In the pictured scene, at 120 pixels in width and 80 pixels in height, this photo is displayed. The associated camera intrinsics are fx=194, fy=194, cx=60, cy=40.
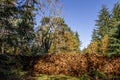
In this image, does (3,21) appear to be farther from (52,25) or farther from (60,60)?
(52,25)

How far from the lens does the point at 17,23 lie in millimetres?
23297

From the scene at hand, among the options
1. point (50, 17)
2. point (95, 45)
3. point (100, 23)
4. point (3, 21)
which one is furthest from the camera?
point (100, 23)

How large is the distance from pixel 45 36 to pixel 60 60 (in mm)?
15707

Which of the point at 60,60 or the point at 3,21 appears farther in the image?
the point at 60,60

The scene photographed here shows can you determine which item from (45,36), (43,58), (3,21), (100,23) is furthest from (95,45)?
(3,21)

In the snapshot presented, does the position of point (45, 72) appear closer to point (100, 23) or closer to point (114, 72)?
point (114, 72)

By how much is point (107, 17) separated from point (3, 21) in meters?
45.7

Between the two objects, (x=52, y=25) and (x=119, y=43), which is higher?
(x=52, y=25)

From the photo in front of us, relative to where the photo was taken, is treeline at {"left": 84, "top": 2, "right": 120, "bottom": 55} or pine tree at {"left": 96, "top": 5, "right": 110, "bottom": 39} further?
pine tree at {"left": 96, "top": 5, "right": 110, "bottom": 39}

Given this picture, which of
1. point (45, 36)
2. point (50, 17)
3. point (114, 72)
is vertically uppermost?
point (50, 17)

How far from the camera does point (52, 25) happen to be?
3019 cm

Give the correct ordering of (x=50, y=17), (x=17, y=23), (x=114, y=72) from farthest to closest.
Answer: (x=50, y=17), (x=17, y=23), (x=114, y=72)

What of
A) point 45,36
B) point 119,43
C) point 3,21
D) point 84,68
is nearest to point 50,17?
point 45,36

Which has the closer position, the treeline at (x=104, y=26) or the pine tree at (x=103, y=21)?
the treeline at (x=104, y=26)
